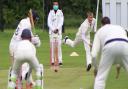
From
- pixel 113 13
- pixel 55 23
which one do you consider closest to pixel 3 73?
pixel 55 23

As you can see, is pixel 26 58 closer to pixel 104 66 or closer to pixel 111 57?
pixel 104 66

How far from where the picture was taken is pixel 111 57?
12945 mm

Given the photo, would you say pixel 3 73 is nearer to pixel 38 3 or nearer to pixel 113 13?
pixel 113 13

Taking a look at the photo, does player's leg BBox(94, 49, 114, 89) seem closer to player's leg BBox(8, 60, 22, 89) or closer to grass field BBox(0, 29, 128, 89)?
player's leg BBox(8, 60, 22, 89)

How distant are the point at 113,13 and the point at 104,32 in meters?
10.4

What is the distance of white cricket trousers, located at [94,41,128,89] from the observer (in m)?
12.9

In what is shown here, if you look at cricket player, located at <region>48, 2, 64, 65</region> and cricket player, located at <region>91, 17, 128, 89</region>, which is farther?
cricket player, located at <region>48, 2, 64, 65</region>

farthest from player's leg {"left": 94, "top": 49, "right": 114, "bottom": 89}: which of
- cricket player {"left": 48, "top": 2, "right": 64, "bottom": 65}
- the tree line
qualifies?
the tree line

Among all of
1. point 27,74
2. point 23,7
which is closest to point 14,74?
point 27,74

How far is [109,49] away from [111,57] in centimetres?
19

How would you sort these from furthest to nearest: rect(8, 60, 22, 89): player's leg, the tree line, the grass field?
the tree line → the grass field → rect(8, 60, 22, 89): player's leg

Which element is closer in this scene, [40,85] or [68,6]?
[40,85]

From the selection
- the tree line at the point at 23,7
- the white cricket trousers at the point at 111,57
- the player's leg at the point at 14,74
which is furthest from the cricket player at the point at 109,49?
the tree line at the point at 23,7

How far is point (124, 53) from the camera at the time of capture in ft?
42.4
